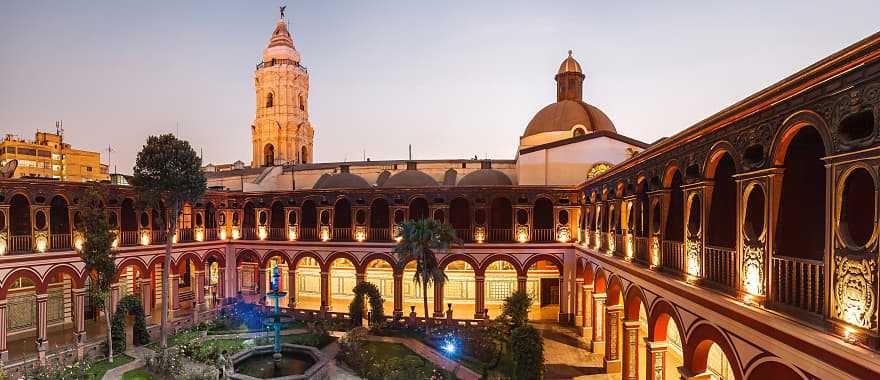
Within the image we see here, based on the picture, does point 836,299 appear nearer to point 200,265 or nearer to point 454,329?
point 454,329

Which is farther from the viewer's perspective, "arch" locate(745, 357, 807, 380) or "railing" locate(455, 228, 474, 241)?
"railing" locate(455, 228, 474, 241)

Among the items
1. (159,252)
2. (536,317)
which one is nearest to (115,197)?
(159,252)

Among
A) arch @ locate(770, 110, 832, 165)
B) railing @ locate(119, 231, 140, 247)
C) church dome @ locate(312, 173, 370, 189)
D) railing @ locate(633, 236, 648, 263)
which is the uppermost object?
arch @ locate(770, 110, 832, 165)

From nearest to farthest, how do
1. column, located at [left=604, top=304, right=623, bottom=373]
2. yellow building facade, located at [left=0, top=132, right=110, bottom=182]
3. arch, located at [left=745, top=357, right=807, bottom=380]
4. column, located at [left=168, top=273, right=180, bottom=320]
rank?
arch, located at [left=745, top=357, right=807, bottom=380]
column, located at [left=604, top=304, right=623, bottom=373]
column, located at [left=168, top=273, right=180, bottom=320]
yellow building facade, located at [left=0, top=132, right=110, bottom=182]

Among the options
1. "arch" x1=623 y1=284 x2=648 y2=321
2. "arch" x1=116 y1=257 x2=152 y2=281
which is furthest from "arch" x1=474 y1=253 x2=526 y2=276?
"arch" x1=116 y1=257 x2=152 y2=281

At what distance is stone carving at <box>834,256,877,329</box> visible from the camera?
5.71 meters

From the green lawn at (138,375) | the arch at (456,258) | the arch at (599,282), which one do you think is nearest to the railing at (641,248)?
the arch at (599,282)

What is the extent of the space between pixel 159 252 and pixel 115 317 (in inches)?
239

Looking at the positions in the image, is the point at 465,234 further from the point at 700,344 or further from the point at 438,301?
the point at 700,344

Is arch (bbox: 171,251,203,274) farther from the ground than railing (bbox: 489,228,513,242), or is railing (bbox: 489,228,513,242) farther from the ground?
railing (bbox: 489,228,513,242)

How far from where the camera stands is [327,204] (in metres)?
29.5

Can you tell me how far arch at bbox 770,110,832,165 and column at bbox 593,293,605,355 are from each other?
48.1 ft

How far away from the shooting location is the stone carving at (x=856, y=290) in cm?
571

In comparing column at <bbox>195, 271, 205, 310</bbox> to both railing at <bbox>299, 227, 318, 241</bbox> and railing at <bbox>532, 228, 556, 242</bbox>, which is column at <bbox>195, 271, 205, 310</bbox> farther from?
railing at <bbox>532, 228, 556, 242</bbox>
